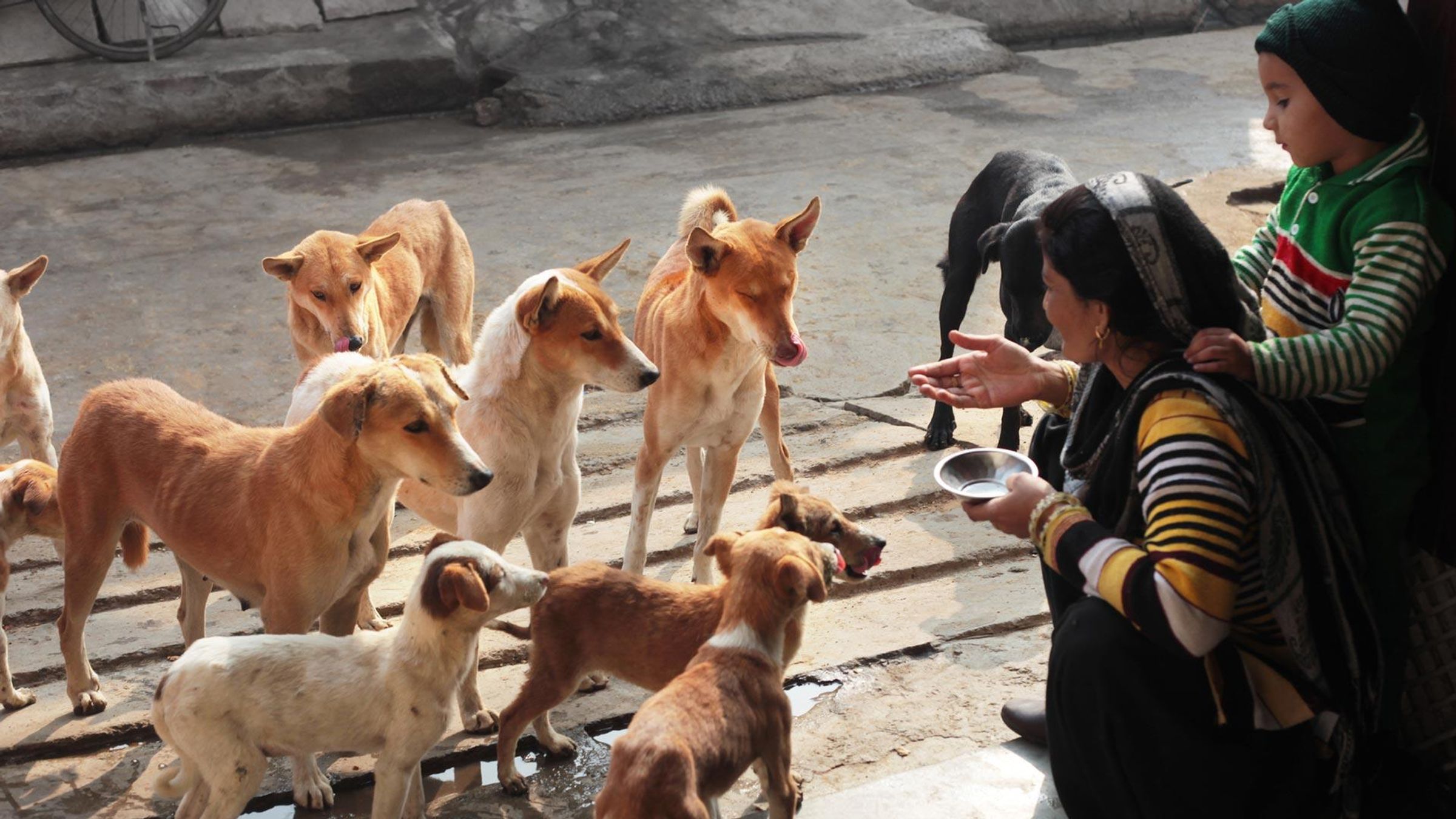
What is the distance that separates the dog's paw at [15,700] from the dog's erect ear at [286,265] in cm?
225

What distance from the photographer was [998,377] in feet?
11.6

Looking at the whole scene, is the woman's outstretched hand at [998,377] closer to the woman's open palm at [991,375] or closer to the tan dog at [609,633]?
the woman's open palm at [991,375]

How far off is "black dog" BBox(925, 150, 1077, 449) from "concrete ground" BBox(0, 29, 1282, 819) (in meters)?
0.31

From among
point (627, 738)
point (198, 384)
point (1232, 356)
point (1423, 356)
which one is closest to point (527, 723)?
point (627, 738)

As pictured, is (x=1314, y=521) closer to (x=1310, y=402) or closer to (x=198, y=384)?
(x=1310, y=402)

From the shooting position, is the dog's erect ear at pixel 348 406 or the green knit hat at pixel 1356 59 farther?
the dog's erect ear at pixel 348 406

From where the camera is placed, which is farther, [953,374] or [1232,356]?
[953,374]

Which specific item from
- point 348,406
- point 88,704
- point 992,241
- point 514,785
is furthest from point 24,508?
point 992,241

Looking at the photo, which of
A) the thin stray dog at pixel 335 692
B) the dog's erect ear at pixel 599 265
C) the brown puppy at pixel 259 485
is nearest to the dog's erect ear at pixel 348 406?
the brown puppy at pixel 259 485

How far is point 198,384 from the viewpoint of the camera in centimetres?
680

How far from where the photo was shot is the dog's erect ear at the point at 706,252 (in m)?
4.73

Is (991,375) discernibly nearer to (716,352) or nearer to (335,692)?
(716,352)

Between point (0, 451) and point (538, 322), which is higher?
point (538, 322)

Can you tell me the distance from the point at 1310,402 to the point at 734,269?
212cm
